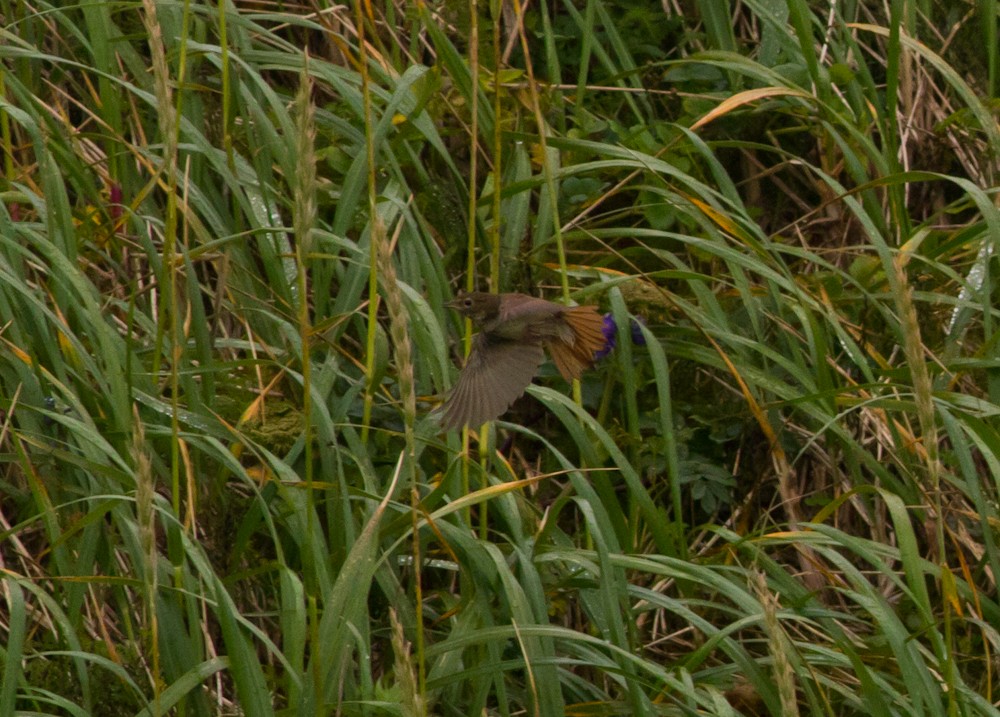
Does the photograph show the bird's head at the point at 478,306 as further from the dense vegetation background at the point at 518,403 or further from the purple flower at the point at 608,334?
the purple flower at the point at 608,334

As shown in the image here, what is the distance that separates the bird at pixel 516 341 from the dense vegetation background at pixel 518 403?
71mm

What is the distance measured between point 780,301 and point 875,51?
120cm

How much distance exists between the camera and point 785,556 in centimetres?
288

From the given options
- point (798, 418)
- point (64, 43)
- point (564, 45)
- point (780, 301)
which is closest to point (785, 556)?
point (798, 418)

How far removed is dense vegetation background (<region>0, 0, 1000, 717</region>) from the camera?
1969 mm

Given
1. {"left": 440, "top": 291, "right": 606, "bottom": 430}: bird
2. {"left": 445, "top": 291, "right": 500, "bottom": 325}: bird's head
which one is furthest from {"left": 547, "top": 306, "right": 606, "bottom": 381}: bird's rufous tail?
{"left": 445, "top": 291, "right": 500, "bottom": 325}: bird's head

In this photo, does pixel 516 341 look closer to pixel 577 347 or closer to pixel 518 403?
pixel 577 347

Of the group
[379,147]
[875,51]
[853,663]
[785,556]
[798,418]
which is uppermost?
[379,147]

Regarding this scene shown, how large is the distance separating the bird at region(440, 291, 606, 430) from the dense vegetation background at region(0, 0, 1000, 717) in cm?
7

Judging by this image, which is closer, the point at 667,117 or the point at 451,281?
the point at 451,281

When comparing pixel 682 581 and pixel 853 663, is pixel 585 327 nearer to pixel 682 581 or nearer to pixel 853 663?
pixel 682 581

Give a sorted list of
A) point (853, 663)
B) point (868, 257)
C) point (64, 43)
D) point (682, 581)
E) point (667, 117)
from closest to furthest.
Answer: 1. point (853, 663)
2. point (682, 581)
3. point (868, 257)
4. point (64, 43)
5. point (667, 117)

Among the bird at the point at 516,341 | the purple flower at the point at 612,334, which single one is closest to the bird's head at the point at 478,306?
the bird at the point at 516,341

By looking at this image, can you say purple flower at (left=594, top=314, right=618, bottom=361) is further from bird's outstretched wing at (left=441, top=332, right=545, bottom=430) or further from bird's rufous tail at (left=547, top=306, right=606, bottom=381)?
bird's outstretched wing at (left=441, top=332, right=545, bottom=430)
